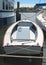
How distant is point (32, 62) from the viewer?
10453mm

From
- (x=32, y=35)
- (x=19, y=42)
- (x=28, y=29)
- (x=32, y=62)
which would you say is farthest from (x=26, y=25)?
(x=32, y=62)

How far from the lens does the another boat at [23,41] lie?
10.6 metres

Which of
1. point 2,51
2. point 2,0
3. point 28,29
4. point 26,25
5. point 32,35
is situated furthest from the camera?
point 2,0

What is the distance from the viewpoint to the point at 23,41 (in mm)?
11578

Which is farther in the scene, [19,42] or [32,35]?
[32,35]

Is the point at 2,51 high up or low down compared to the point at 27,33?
down

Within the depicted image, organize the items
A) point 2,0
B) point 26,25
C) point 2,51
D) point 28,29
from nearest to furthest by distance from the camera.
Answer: point 2,51 < point 28,29 < point 26,25 < point 2,0

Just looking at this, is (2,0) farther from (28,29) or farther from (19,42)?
(19,42)

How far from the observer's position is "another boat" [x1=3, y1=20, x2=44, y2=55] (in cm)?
1057

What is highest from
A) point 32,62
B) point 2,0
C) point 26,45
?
point 2,0

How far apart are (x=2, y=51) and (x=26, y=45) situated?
119 cm

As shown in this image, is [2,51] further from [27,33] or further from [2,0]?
[2,0]

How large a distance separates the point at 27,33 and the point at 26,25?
6.83 ft

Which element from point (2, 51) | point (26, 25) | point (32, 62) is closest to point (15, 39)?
point (2, 51)
